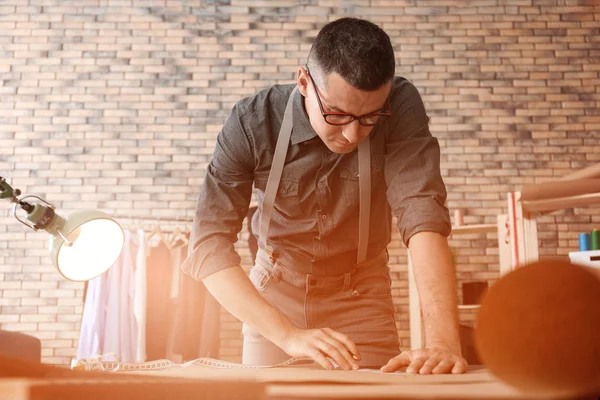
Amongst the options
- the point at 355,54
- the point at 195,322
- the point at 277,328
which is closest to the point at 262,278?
the point at 277,328

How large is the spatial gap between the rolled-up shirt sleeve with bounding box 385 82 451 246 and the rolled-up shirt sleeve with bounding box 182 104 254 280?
0.39 m

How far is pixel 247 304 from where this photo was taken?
1386 mm

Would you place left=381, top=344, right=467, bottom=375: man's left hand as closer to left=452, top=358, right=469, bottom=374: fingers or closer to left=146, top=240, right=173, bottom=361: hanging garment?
left=452, top=358, right=469, bottom=374: fingers

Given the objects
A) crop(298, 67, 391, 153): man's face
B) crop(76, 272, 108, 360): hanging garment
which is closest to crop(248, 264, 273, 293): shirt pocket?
crop(298, 67, 391, 153): man's face

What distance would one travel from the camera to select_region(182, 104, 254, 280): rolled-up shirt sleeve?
145 centimetres

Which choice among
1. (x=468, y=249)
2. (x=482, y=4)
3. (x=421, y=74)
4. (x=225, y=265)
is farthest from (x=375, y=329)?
(x=482, y=4)

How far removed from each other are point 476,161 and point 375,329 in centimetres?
339

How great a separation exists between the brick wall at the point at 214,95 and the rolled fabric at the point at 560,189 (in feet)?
12.1

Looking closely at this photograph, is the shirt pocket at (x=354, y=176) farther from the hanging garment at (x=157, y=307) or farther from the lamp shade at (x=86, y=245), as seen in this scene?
the hanging garment at (x=157, y=307)

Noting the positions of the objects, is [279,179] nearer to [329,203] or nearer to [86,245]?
[329,203]

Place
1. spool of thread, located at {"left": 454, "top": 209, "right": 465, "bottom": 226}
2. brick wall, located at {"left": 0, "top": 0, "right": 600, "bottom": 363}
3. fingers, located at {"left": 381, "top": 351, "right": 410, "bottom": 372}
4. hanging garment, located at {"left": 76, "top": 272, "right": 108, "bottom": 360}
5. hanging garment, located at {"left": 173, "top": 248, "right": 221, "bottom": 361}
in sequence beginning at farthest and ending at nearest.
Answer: brick wall, located at {"left": 0, "top": 0, "right": 600, "bottom": 363}
spool of thread, located at {"left": 454, "top": 209, "right": 465, "bottom": 226}
hanging garment, located at {"left": 173, "top": 248, "right": 221, "bottom": 361}
hanging garment, located at {"left": 76, "top": 272, "right": 108, "bottom": 360}
fingers, located at {"left": 381, "top": 351, "right": 410, "bottom": 372}

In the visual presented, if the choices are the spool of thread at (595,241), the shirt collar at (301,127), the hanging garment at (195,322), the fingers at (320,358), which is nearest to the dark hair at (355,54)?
the shirt collar at (301,127)

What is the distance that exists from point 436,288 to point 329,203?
45 cm

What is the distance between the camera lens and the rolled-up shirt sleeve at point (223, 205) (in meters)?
1.45
